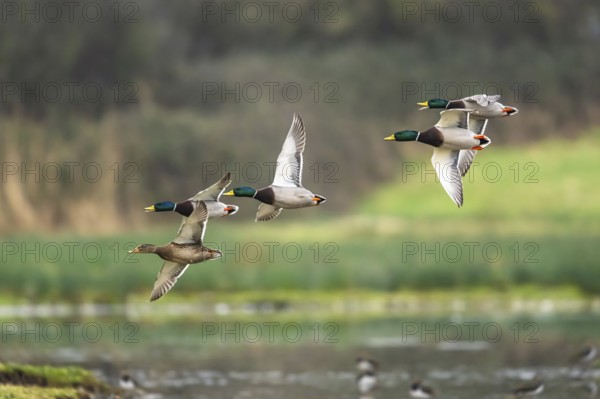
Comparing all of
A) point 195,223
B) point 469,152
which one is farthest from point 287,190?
point 469,152

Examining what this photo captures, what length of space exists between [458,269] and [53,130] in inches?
703

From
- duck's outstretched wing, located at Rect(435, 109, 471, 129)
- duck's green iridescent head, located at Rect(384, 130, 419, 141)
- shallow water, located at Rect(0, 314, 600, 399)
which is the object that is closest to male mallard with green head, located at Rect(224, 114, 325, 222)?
duck's green iridescent head, located at Rect(384, 130, 419, 141)

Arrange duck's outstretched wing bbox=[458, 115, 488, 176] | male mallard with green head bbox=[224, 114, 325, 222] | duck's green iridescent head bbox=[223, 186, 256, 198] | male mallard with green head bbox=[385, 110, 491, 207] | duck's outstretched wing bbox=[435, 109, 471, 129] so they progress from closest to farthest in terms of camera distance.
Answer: male mallard with green head bbox=[385, 110, 491, 207], duck's outstretched wing bbox=[435, 109, 471, 129], male mallard with green head bbox=[224, 114, 325, 222], duck's outstretched wing bbox=[458, 115, 488, 176], duck's green iridescent head bbox=[223, 186, 256, 198]

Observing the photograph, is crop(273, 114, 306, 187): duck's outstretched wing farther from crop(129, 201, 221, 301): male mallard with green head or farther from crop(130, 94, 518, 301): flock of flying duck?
crop(129, 201, 221, 301): male mallard with green head

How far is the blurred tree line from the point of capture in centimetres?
5584

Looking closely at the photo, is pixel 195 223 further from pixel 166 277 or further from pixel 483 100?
pixel 483 100

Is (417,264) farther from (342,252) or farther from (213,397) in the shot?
(213,397)

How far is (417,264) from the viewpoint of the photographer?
147 feet

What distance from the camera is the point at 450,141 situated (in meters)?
19.4

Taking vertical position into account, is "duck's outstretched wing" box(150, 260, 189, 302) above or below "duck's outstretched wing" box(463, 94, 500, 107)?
below

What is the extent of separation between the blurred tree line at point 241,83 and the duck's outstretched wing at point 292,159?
32.3m

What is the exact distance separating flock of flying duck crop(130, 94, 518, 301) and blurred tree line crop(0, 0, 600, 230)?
32508 mm

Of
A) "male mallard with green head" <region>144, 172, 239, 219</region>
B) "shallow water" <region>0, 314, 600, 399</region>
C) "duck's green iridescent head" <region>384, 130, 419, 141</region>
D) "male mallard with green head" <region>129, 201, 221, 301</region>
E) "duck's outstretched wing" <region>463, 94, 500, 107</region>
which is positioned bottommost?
"shallow water" <region>0, 314, 600, 399</region>

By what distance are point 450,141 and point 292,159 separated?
2095 millimetres
